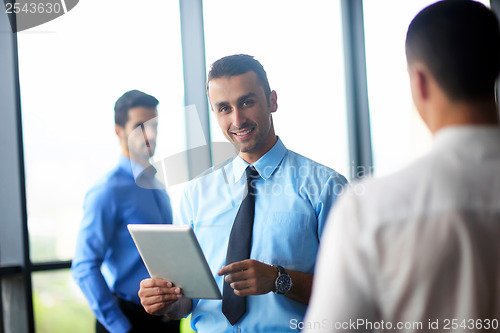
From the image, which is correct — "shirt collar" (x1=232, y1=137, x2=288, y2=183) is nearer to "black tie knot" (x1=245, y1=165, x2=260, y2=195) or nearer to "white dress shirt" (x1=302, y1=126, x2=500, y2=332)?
"black tie knot" (x1=245, y1=165, x2=260, y2=195)

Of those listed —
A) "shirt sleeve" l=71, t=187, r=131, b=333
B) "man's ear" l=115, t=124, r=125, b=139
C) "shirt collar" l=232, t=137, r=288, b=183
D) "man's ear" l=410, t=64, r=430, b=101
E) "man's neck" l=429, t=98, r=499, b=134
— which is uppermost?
"man's ear" l=115, t=124, r=125, b=139

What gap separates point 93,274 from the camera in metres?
2.15

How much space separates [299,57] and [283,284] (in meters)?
2.44

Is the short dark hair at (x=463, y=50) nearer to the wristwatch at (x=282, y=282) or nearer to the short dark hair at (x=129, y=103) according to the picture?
the wristwatch at (x=282, y=282)

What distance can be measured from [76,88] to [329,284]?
2492 mm

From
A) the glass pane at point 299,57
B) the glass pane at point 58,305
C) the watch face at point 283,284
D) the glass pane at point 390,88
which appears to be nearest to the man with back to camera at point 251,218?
the watch face at point 283,284

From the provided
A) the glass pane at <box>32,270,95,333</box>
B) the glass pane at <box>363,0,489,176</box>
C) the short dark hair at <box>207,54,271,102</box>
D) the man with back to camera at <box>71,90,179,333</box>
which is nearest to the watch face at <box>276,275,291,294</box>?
the short dark hair at <box>207,54,271,102</box>

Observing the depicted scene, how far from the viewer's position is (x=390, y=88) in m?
3.72

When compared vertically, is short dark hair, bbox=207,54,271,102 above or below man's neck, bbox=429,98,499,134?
above

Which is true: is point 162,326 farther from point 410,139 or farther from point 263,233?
point 410,139

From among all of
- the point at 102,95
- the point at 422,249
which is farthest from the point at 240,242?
the point at 102,95

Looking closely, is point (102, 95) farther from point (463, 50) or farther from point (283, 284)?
point (463, 50)

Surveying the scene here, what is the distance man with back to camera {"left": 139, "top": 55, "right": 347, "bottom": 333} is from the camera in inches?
58.7

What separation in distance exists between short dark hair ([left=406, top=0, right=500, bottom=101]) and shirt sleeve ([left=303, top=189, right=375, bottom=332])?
0.25 m
